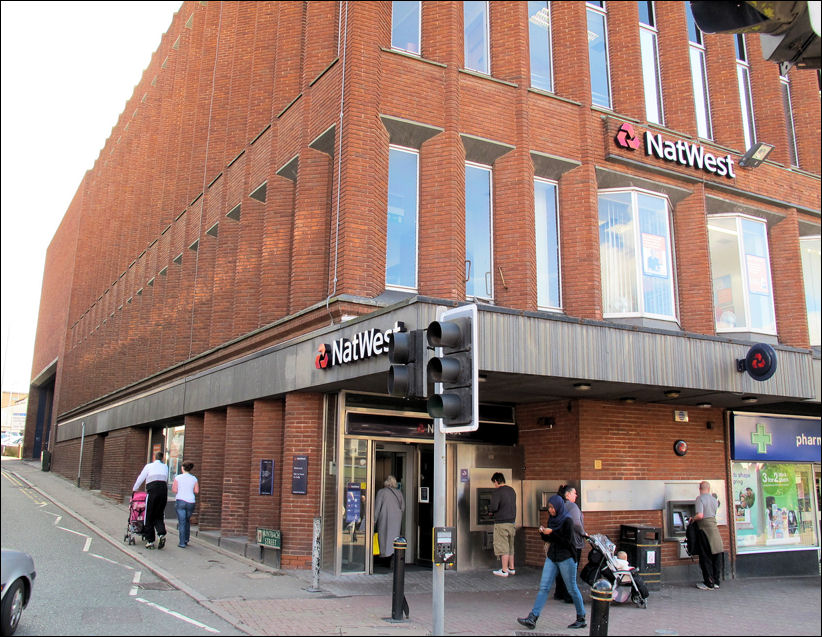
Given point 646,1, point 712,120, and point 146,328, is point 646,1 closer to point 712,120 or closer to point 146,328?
point 712,120

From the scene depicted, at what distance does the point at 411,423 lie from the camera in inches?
488

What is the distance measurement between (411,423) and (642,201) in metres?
6.77

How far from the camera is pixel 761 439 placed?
593 inches

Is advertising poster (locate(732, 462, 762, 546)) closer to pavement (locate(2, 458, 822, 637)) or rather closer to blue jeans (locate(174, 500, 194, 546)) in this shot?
pavement (locate(2, 458, 822, 637))

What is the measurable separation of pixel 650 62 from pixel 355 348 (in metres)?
10.4

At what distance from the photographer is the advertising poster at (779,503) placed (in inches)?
594

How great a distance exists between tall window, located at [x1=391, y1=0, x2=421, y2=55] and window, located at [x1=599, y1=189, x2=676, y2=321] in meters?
4.86

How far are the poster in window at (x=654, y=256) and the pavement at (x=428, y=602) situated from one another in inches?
237

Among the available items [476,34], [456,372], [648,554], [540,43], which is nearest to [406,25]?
[476,34]

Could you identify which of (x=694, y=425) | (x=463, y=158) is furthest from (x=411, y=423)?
(x=694, y=425)

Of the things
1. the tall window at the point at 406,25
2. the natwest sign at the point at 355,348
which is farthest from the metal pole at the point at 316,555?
the tall window at the point at 406,25

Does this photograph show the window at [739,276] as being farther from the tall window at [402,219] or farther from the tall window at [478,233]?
the tall window at [402,219]

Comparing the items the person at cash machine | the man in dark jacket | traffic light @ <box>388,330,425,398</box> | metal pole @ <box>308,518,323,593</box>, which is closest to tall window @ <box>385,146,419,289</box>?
the man in dark jacket

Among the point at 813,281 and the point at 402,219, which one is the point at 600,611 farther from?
the point at 813,281
